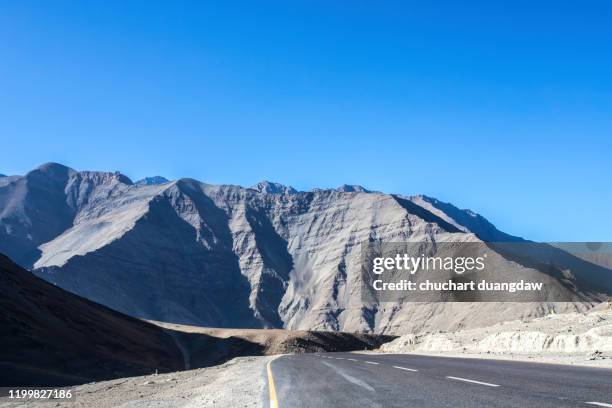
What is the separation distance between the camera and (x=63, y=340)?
50.3 meters

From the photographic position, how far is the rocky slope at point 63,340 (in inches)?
1457

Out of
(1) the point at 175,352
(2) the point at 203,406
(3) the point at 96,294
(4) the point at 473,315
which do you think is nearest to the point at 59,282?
(3) the point at 96,294

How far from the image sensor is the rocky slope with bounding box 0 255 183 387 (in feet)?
121

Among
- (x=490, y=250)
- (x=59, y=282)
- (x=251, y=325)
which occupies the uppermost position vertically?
(x=490, y=250)

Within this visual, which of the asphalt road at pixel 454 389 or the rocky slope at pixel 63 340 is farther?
the rocky slope at pixel 63 340

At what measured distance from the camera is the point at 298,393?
1255 centimetres

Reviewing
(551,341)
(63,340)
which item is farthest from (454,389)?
(63,340)

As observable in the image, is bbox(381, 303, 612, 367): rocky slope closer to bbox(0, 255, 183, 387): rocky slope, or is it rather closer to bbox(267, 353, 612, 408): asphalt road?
bbox(267, 353, 612, 408): asphalt road

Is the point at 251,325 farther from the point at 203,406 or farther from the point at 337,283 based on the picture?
the point at 203,406

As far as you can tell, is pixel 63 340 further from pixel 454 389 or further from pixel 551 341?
pixel 454 389

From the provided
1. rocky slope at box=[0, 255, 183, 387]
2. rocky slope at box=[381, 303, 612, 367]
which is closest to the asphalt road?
rocky slope at box=[381, 303, 612, 367]

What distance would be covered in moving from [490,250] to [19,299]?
119023 millimetres

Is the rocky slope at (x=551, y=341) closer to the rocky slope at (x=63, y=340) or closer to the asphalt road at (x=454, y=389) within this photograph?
the asphalt road at (x=454, y=389)

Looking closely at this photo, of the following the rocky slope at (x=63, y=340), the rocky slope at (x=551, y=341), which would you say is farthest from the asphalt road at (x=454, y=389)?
the rocky slope at (x=63, y=340)
